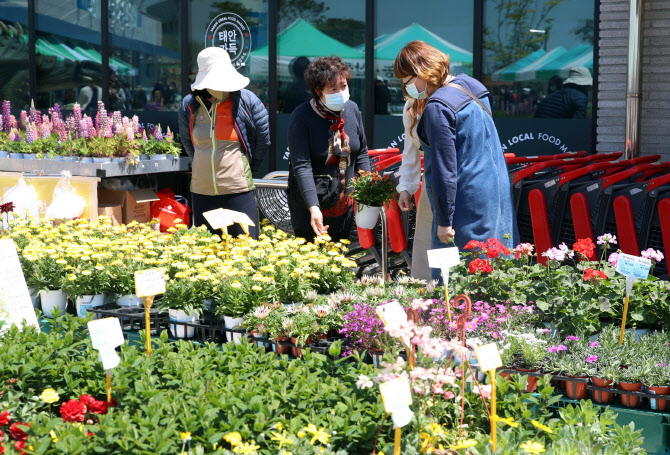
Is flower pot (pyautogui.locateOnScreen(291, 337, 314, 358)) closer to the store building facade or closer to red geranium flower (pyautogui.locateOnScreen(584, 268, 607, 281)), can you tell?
red geranium flower (pyautogui.locateOnScreen(584, 268, 607, 281))

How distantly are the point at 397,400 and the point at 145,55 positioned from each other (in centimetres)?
820

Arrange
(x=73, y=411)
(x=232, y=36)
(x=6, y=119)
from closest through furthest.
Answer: (x=73, y=411) → (x=6, y=119) → (x=232, y=36)

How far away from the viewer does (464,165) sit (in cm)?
381

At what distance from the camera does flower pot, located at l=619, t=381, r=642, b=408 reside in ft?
8.67

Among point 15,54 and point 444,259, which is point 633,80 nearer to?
point 444,259

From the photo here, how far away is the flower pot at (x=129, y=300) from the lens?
12.3 feet

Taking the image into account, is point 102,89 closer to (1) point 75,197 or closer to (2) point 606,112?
(1) point 75,197

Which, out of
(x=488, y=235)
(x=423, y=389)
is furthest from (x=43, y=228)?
(x=423, y=389)

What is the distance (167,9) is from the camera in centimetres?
921

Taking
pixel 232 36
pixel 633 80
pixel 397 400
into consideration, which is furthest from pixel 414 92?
pixel 232 36

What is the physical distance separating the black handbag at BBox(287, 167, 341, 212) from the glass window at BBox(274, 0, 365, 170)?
3559 millimetres

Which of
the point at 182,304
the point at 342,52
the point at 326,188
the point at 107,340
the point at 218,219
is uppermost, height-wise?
the point at 342,52

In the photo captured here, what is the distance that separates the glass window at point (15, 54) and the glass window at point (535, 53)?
19.4 ft

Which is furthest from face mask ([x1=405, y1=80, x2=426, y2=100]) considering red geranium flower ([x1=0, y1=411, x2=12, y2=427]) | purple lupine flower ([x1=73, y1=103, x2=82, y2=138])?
purple lupine flower ([x1=73, y1=103, x2=82, y2=138])
